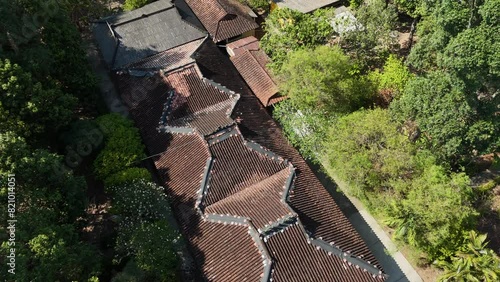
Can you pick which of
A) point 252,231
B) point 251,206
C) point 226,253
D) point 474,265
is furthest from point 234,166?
point 474,265

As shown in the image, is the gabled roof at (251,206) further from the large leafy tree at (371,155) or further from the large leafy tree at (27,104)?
the large leafy tree at (27,104)

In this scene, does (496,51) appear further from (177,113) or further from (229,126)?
(177,113)

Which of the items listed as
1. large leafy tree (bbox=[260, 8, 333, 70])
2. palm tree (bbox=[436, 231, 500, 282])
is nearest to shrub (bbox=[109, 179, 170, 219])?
large leafy tree (bbox=[260, 8, 333, 70])

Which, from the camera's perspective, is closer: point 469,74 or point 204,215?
point 469,74

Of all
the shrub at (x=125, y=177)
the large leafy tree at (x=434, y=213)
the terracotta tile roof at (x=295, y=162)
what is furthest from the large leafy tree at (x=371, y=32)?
the shrub at (x=125, y=177)

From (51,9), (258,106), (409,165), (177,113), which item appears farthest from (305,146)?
(51,9)
